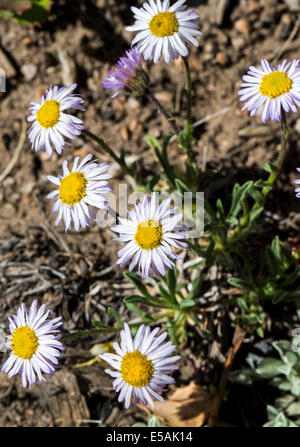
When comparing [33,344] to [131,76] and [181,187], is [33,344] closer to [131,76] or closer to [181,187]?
[181,187]

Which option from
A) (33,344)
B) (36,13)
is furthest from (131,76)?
(36,13)

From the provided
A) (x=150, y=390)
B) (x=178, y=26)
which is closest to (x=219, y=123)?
(x=178, y=26)

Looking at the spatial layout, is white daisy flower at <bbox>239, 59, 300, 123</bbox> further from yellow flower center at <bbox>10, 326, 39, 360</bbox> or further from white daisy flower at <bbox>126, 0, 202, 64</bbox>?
yellow flower center at <bbox>10, 326, 39, 360</bbox>

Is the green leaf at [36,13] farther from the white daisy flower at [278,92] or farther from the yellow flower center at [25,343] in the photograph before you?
the yellow flower center at [25,343]

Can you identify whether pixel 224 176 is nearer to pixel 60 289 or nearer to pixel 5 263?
pixel 60 289

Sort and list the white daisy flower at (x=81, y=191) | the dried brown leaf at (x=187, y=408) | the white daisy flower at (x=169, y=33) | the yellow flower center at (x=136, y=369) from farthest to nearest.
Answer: the dried brown leaf at (x=187, y=408) → the white daisy flower at (x=169, y=33) → the white daisy flower at (x=81, y=191) → the yellow flower center at (x=136, y=369)

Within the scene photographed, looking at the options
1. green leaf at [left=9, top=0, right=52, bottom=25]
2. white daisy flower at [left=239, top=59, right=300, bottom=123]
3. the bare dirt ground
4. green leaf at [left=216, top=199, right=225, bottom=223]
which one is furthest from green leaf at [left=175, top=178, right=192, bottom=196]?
green leaf at [left=9, top=0, right=52, bottom=25]

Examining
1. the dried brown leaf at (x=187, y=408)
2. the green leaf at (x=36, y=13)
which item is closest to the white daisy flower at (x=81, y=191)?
the dried brown leaf at (x=187, y=408)
